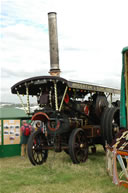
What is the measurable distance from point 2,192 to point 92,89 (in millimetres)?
4211

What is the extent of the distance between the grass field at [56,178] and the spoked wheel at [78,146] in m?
0.21

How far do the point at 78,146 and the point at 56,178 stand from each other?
184cm

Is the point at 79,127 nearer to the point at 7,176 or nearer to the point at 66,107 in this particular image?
the point at 66,107

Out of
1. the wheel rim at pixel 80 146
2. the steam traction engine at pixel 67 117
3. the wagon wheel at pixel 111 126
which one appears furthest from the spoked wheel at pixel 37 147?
the wagon wheel at pixel 111 126

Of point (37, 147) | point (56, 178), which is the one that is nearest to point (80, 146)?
point (37, 147)

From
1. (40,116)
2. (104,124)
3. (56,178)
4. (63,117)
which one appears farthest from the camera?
(104,124)

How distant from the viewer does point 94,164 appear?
776cm

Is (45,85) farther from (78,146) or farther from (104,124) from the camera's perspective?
(104,124)

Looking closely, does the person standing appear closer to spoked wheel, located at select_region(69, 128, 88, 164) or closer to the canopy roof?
the canopy roof

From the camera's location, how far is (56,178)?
245 inches

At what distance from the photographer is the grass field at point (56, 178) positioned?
17.7ft

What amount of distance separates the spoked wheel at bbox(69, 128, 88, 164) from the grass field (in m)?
0.21

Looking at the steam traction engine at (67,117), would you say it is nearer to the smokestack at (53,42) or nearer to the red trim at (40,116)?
the red trim at (40,116)

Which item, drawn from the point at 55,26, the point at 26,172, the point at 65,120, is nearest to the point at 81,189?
the point at 26,172
